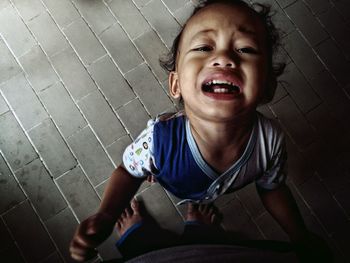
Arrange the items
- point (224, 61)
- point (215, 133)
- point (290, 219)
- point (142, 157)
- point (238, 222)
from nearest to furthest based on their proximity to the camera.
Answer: point (224, 61)
point (215, 133)
point (142, 157)
point (290, 219)
point (238, 222)

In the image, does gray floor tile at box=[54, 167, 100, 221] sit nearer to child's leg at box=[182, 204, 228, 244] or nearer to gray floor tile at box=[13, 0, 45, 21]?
child's leg at box=[182, 204, 228, 244]

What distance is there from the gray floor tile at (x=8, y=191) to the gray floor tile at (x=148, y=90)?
959 millimetres

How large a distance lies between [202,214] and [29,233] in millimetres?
1056

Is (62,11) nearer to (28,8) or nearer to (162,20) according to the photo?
(28,8)

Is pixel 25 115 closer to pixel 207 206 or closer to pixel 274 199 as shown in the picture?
pixel 207 206

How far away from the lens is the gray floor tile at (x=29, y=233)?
6.62 ft

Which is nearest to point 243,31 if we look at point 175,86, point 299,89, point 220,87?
point 220,87

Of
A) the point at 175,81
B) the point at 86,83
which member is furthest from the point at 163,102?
the point at 175,81

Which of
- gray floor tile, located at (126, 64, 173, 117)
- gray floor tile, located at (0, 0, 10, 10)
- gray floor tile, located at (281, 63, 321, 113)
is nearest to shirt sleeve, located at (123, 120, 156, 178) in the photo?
gray floor tile, located at (126, 64, 173, 117)

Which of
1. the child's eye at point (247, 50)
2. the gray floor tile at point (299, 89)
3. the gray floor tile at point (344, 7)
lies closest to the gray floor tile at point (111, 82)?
the gray floor tile at point (299, 89)

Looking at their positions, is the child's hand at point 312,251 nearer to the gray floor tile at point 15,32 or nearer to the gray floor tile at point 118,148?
the gray floor tile at point 118,148

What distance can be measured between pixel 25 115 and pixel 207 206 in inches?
52.2

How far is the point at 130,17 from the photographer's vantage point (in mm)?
2381

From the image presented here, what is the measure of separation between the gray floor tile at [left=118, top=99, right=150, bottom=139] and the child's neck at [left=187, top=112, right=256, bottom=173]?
3.02 ft
